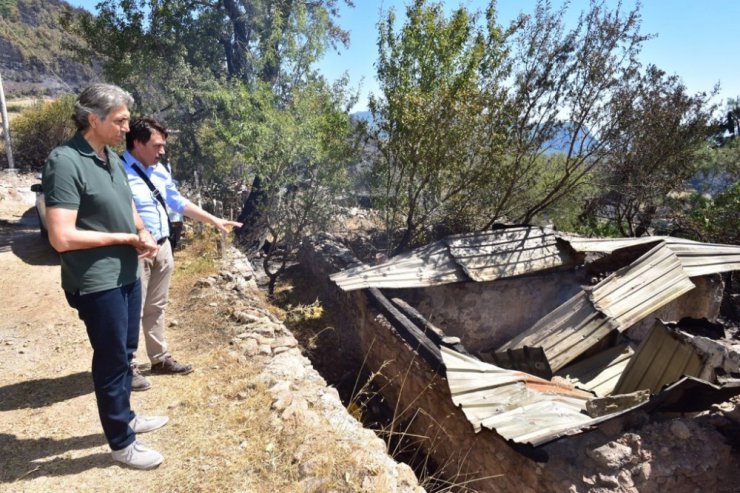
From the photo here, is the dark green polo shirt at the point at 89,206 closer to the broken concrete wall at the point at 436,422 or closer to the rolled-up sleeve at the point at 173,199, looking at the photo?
the rolled-up sleeve at the point at 173,199

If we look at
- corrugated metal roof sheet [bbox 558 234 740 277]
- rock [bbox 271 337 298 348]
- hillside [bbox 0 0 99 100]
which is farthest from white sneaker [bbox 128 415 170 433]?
hillside [bbox 0 0 99 100]

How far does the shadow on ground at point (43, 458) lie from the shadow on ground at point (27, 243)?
4.81m

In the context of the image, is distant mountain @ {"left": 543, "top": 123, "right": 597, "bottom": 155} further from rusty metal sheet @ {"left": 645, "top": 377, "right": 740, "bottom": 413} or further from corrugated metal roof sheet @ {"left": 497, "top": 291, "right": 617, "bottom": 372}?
rusty metal sheet @ {"left": 645, "top": 377, "right": 740, "bottom": 413}

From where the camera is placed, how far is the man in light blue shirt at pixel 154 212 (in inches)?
123

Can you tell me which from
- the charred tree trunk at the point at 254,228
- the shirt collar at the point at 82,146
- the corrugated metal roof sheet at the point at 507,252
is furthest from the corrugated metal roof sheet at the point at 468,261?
the charred tree trunk at the point at 254,228

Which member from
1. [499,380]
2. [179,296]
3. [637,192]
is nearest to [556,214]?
[637,192]

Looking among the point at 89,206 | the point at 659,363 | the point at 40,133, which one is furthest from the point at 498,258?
the point at 40,133

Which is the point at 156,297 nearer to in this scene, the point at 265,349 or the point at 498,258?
the point at 265,349

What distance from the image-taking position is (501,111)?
817 cm

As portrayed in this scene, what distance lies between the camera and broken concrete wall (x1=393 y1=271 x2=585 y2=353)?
22.4 ft

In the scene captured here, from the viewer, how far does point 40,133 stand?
15.9 m

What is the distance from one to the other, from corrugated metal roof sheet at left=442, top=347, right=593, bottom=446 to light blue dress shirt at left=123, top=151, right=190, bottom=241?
2959mm

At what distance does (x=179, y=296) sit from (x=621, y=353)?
618cm

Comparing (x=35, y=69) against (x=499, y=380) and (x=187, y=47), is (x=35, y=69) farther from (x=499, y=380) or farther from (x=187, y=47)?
(x=499, y=380)
